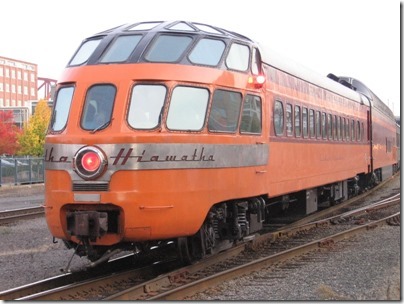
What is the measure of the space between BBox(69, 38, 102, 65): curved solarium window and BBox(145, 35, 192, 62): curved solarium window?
94cm

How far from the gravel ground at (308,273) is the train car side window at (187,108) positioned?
2134 mm

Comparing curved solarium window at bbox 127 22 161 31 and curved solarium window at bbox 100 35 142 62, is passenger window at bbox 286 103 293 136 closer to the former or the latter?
curved solarium window at bbox 127 22 161 31

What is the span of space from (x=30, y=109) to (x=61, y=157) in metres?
78.1

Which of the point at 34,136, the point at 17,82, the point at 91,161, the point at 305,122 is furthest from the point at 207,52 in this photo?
the point at 17,82

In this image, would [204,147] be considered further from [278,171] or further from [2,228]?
[2,228]

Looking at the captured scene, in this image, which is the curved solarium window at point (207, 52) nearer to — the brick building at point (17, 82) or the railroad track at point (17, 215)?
the railroad track at point (17, 215)

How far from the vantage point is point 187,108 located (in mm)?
7926

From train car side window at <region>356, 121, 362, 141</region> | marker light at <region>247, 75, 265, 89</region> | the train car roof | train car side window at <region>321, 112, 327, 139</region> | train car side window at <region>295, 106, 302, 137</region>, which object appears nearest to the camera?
marker light at <region>247, 75, 265, 89</region>

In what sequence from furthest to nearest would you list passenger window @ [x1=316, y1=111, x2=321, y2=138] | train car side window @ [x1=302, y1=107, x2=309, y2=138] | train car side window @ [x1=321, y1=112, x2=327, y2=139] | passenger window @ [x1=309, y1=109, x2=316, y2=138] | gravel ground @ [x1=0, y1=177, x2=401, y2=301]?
train car side window @ [x1=321, y1=112, x2=327, y2=139]
passenger window @ [x1=316, y1=111, x2=321, y2=138]
passenger window @ [x1=309, y1=109, x2=316, y2=138]
train car side window @ [x1=302, y1=107, x2=309, y2=138]
gravel ground @ [x1=0, y1=177, x2=401, y2=301]

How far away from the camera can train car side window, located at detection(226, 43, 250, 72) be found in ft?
28.4

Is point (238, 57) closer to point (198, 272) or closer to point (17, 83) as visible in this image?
point (198, 272)

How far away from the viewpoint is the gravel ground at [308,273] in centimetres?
724

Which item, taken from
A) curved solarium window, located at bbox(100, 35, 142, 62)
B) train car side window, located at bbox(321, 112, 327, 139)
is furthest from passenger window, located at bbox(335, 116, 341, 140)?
curved solarium window, located at bbox(100, 35, 142, 62)

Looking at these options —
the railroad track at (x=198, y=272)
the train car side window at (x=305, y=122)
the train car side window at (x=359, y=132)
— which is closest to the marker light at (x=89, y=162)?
the railroad track at (x=198, y=272)
